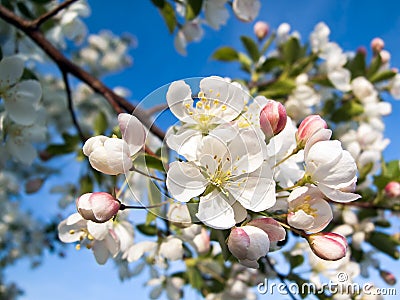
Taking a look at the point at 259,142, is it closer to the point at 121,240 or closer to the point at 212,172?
the point at 212,172

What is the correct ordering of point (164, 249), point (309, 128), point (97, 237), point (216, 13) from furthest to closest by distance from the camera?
point (216, 13)
point (164, 249)
point (97, 237)
point (309, 128)

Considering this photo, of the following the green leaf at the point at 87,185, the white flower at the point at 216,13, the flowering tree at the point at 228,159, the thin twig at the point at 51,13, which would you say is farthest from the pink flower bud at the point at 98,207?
the green leaf at the point at 87,185

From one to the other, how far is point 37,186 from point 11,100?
928mm

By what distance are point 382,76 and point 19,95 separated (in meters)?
1.69

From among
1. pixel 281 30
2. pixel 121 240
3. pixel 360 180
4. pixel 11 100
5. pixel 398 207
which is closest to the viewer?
pixel 121 240

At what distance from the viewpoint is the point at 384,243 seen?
178cm

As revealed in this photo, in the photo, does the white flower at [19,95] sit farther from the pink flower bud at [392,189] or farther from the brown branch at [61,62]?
the pink flower bud at [392,189]

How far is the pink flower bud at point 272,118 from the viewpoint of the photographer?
0.81m

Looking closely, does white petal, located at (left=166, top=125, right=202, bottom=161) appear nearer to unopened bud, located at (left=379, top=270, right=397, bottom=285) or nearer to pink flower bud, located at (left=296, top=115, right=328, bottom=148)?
pink flower bud, located at (left=296, top=115, right=328, bottom=148)

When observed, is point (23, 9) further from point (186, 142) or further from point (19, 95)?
point (186, 142)

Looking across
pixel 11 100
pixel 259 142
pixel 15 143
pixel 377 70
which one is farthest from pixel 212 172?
pixel 377 70

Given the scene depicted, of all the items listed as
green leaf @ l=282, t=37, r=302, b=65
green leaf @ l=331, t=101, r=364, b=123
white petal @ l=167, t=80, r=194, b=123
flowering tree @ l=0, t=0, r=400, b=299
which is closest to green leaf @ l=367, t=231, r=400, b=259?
flowering tree @ l=0, t=0, r=400, b=299

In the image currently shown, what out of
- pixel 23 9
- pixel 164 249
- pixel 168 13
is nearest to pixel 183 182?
pixel 164 249

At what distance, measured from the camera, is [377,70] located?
2.15 meters
